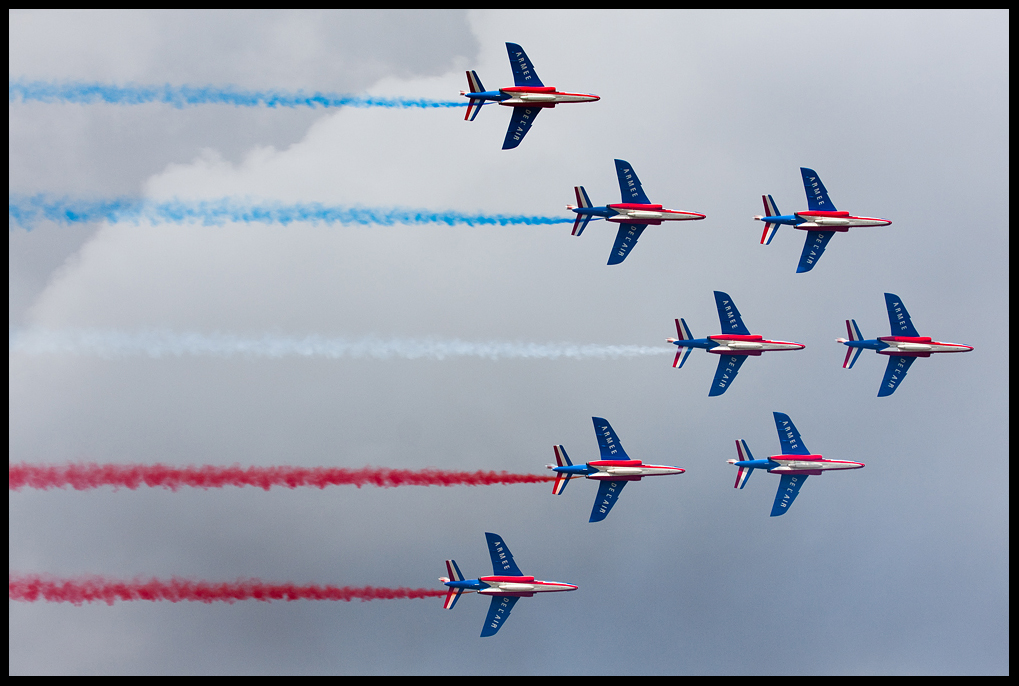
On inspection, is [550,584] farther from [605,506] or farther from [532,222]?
[532,222]

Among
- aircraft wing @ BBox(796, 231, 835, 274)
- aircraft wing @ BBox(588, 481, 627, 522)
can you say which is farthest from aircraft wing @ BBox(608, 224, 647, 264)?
aircraft wing @ BBox(588, 481, 627, 522)

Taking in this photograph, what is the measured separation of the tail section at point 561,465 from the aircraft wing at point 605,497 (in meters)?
Result: 4.16

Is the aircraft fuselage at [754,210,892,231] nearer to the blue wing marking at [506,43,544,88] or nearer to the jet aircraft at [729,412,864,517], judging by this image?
the jet aircraft at [729,412,864,517]

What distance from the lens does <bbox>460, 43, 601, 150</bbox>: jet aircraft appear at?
71625 mm

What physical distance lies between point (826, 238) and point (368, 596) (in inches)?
1553

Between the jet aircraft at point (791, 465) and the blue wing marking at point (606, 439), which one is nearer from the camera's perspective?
the blue wing marking at point (606, 439)

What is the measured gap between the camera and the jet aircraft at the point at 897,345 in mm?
80500

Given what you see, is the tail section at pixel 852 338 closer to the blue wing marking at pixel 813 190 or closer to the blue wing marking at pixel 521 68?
the blue wing marking at pixel 813 190

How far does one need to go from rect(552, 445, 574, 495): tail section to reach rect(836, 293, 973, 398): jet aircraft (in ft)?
69.3

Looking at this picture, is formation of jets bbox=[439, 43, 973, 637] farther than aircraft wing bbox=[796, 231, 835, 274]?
No

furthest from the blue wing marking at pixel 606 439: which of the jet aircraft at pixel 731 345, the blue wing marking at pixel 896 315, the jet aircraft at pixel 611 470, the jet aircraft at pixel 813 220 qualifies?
the blue wing marking at pixel 896 315

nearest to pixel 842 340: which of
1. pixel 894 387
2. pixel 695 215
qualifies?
pixel 894 387

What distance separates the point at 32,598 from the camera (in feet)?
210

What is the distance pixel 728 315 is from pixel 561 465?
55.7 ft
